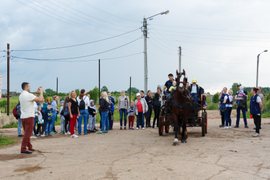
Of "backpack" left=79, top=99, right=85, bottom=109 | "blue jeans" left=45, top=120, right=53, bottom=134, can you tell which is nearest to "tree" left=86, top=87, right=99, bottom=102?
"blue jeans" left=45, top=120, right=53, bottom=134

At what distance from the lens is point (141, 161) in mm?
6270

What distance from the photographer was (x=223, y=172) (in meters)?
5.21

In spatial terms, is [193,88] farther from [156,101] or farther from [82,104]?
[82,104]

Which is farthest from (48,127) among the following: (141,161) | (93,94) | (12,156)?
(93,94)

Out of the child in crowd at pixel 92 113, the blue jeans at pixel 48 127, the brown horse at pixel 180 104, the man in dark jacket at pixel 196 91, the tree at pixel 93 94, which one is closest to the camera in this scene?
the brown horse at pixel 180 104

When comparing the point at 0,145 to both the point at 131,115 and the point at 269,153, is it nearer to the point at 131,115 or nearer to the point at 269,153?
the point at 131,115

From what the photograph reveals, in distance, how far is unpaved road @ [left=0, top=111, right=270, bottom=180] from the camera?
5.19m

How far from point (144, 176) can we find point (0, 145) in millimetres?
6537

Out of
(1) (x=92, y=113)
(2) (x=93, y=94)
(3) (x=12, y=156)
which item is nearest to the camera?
(3) (x=12, y=156)

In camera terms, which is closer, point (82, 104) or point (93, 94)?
point (82, 104)

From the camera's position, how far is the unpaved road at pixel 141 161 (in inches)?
204

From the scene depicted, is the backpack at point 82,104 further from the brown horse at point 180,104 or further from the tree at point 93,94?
the tree at point 93,94

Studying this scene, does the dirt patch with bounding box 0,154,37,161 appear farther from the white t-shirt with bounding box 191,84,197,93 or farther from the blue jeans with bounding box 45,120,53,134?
the white t-shirt with bounding box 191,84,197,93

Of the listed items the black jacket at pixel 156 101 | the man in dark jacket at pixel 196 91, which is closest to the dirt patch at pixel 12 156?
the man in dark jacket at pixel 196 91
